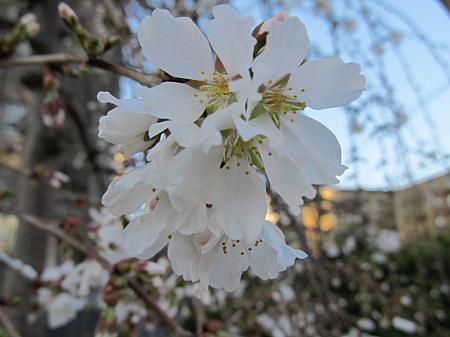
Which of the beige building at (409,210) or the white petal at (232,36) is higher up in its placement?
the white petal at (232,36)

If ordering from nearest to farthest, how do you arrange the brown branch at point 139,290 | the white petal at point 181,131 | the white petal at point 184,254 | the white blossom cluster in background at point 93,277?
1. the white petal at point 181,131
2. the white petal at point 184,254
3. the brown branch at point 139,290
4. the white blossom cluster in background at point 93,277

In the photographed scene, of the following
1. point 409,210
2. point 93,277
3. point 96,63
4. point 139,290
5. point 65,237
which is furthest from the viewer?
point 409,210

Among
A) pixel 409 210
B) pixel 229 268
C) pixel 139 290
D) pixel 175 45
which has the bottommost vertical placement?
pixel 409 210

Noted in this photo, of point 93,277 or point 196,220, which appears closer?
point 196,220

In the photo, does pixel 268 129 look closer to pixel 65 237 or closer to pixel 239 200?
pixel 239 200

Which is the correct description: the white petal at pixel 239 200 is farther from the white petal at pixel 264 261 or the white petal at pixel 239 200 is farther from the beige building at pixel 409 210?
the beige building at pixel 409 210

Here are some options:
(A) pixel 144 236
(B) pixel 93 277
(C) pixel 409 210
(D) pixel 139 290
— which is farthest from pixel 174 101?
(C) pixel 409 210

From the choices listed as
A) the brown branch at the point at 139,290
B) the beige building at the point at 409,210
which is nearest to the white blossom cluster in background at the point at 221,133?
the brown branch at the point at 139,290
